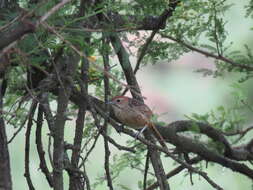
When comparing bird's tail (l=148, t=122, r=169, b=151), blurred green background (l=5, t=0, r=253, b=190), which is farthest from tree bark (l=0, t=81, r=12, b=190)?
blurred green background (l=5, t=0, r=253, b=190)

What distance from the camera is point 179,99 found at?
11234mm

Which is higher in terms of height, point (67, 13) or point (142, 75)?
point (142, 75)

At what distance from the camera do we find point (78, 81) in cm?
367

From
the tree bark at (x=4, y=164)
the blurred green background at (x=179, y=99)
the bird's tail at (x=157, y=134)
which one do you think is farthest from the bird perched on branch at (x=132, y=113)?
the blurred green background at (x=179, y=99)

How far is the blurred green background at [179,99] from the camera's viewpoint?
8766 mm

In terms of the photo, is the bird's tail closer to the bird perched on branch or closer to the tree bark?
the bird perched on branch

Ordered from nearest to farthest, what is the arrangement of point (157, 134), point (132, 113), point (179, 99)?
point (157, 134), point (132, 113), point (179, 99)

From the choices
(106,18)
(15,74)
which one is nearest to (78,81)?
(106,18)

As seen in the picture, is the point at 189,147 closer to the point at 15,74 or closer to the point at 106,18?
the point at 106,18

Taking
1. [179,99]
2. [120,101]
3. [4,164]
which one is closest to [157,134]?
[120,101]

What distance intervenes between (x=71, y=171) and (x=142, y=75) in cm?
843

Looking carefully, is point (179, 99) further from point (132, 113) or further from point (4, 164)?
point (4, 164)

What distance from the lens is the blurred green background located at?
28.8 feet

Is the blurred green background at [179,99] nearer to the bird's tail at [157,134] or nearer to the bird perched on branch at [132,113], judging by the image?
Result: the bird perched on branch at [132,113]
